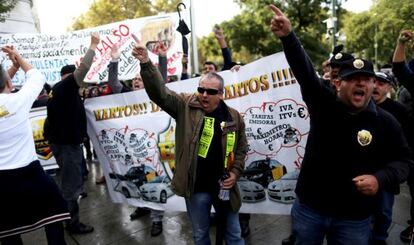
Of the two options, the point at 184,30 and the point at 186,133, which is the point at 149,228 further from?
the point at 184,30

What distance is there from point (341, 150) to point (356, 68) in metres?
0.49

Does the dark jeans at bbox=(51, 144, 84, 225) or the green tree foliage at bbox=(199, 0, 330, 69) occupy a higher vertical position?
the green tree foliage at bbox=(199, 0, 330, 69)

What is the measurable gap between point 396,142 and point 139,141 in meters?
2.83

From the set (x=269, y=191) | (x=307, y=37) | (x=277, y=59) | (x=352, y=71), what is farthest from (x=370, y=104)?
(x=307, y=37)

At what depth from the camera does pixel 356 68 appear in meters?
2.00

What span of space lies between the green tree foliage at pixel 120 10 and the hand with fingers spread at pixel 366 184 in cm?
2205

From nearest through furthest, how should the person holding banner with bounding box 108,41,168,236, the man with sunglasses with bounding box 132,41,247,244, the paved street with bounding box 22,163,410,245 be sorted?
the man with sunglasses with bounding box 132,41,247,244 < the person holding banner with bounding box 108,41,168,236 < the paved street with bounding box 22,163,410,245

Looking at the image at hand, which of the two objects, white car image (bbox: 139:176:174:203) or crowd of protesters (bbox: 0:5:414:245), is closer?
crowd of protesters (bbox: 0:5:414:245)

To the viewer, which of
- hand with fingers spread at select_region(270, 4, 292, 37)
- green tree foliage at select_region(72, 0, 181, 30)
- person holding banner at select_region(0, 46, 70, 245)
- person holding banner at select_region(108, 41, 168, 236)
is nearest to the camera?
hand with fingers spread at select_region(270, 4, 292, 37)

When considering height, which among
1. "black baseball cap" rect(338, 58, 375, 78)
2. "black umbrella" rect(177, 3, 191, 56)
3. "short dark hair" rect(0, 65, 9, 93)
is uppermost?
"black umbrella" rect(177, 3, 191, 56)

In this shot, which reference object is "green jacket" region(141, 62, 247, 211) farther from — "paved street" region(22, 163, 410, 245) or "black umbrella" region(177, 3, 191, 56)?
"black umbrella" region(177, 3, 191, 56)

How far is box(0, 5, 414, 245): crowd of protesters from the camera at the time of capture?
2.05 m

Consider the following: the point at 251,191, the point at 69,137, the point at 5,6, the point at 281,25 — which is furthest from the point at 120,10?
the point at 281,25

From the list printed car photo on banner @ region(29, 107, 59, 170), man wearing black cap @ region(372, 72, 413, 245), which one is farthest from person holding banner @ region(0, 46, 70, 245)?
printed car photo on banner @ region(29, 107, 59, 170)
